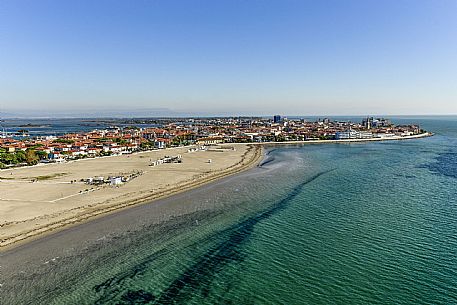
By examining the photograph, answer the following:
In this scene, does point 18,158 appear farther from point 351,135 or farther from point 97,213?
point 351,135

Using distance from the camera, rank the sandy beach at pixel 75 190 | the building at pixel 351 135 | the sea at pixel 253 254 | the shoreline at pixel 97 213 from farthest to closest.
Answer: the building at pixel 351 135 → the sandy beach at pixel 75 190 → the shoreline at pixel 97 213 → the sea at pixel 253 254

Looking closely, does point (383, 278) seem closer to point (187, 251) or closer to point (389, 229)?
point (389, 229)

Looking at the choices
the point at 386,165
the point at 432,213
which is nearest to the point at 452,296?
the point at 432,213

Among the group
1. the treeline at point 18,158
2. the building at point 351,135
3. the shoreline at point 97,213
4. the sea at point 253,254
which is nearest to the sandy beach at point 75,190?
Answer: the shoreline at point 97,213

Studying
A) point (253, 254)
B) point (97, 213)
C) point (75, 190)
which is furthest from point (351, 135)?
point (253, 254)

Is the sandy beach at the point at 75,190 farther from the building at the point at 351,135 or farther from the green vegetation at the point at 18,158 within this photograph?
the building at the point at 351,135

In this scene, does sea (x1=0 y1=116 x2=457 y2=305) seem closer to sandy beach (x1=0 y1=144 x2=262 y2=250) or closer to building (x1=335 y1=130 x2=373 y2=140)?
sandy beach (x1=0 y1=144 x2=262 y2=250)

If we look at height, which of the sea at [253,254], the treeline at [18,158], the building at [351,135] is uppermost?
the building at [351,135]

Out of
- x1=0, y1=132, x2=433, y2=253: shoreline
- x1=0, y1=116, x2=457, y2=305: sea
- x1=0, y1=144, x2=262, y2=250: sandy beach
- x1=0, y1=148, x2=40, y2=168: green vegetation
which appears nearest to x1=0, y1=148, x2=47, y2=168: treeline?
x1=0, y1=148, x2=40, y2=168: green vegetation
